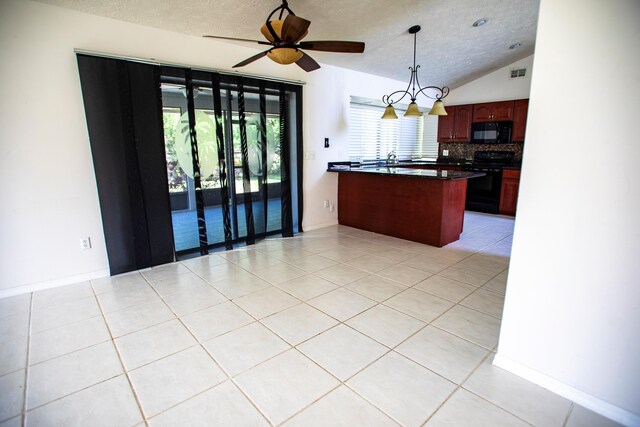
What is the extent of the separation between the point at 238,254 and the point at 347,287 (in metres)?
1.57

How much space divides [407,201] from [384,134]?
247 cm

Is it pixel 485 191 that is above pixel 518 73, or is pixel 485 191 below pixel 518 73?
below

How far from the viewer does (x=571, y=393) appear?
5.12 feet

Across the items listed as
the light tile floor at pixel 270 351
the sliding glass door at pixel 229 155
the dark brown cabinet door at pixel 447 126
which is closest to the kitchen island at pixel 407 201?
the light tile floor at pixel 270 351

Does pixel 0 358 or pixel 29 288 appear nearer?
pixel 0 358

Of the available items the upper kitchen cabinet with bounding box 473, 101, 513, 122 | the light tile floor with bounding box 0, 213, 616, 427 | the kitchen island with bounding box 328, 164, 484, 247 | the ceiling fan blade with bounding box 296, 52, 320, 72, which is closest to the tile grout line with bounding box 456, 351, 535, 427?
the light tile floor with bounding box 0, 213, 616, 427

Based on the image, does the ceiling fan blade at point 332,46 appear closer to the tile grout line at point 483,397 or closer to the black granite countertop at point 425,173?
the black granite countertop at point 425,173

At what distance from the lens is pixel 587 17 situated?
1332 millimetres

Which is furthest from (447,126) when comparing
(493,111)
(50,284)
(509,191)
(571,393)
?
(50,284)

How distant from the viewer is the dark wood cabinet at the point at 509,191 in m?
5.51

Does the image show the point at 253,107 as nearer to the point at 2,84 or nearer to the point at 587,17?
the point at 2,84

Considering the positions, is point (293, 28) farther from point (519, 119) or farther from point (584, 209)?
point (519, 119)

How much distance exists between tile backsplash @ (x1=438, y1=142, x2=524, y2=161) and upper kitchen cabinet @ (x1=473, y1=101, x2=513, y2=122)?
0.55m

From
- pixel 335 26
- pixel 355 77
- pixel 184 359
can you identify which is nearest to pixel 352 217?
pixel 355 77
